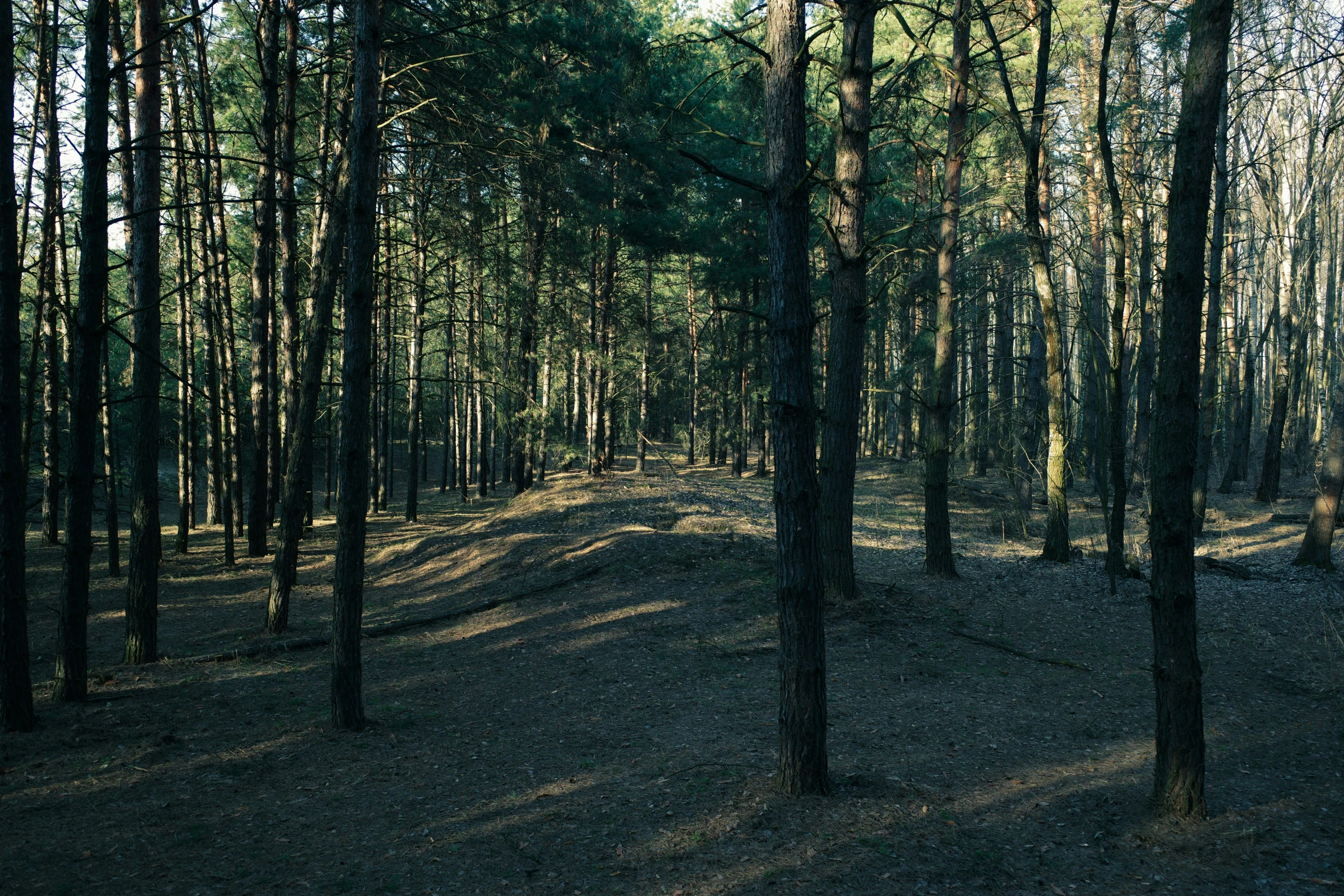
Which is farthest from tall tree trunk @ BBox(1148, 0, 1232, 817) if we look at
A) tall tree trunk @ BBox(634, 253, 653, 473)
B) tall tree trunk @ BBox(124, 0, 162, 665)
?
tall tree trunk @ BBox(634, 253, 653, 473)

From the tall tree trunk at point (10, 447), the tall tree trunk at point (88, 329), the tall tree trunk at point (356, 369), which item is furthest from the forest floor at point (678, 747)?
the tall tree trunk at point (88, 329)

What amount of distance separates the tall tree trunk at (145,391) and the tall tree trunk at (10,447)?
195 centimetres

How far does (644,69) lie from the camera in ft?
26.2

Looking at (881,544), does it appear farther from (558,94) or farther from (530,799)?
(530,799)

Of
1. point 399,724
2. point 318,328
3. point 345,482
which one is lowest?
point 399,724

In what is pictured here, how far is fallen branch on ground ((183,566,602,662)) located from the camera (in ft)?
29.0

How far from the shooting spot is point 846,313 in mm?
8727

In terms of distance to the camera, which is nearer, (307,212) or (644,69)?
(644,69)

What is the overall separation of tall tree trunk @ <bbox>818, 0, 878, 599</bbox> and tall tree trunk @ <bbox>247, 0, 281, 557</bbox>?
27.7 ft

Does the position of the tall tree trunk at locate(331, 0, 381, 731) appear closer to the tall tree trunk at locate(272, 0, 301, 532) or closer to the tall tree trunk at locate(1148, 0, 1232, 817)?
the tall tree trunk at locate(1148, 0, 1232, 817)

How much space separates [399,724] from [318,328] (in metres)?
5.22

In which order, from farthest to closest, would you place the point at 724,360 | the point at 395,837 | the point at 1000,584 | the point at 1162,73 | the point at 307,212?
the point at 724,360, the point at 307,212, the point at 1162,73, the point at 1000,584, the point at 395,837

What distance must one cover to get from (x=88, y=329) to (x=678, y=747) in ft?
19.6

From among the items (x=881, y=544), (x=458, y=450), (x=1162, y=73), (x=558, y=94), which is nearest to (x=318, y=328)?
A: (x=558, y=94)
